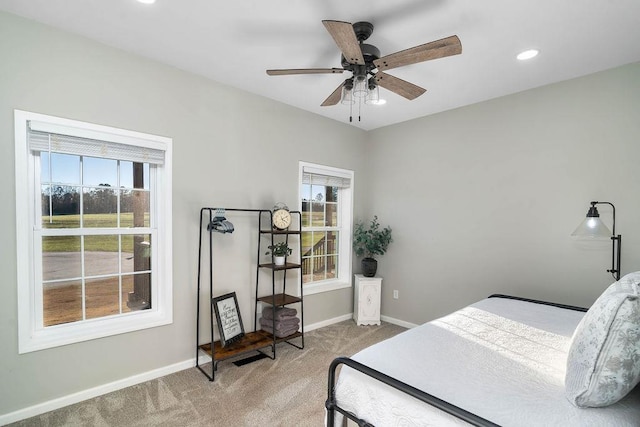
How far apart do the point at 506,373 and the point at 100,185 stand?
3054mm

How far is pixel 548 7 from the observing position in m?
1.96

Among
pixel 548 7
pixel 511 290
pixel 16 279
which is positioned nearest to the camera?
pixel 548 7

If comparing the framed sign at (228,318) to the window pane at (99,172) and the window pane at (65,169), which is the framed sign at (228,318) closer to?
the window pane at (99,172)

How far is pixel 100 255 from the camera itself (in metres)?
2.60

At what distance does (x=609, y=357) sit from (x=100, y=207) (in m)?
3.25

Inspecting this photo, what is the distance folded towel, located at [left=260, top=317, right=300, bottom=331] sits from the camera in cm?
330

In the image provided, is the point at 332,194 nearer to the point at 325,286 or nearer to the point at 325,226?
the point at 325,226

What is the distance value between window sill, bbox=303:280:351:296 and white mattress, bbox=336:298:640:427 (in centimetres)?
209

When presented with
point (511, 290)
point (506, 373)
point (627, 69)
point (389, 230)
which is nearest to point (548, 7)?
point (627, 69)

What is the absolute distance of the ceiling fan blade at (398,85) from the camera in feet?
7.32

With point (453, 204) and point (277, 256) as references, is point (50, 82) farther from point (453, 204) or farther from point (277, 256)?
point (453, 204)

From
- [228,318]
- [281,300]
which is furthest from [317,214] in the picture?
[228,318]

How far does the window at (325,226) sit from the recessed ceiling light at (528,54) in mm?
2313

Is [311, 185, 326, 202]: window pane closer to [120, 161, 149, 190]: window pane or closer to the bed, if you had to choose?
[120, 161, 149, 190]: window pane
